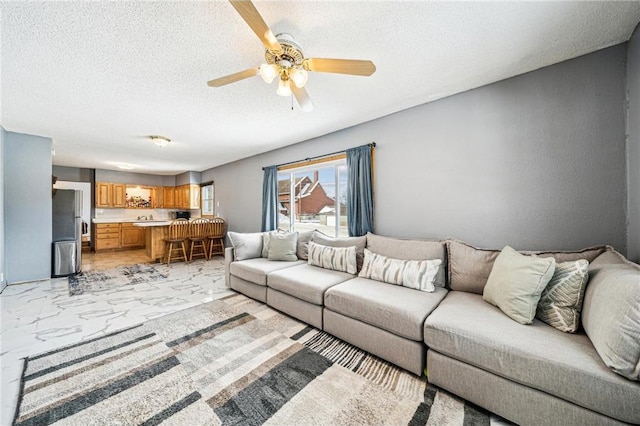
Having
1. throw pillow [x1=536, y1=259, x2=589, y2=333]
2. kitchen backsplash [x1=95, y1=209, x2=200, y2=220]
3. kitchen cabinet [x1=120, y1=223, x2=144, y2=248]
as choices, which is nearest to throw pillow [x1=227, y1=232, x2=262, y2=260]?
throw pillow [x1=536, y1=259, x2=589, y2=333]

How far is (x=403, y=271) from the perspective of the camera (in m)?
2.27

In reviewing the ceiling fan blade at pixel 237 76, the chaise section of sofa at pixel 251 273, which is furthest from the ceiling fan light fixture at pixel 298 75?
the chaise section of sofa at pixel 251 273

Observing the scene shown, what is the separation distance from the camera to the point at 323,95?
257cm

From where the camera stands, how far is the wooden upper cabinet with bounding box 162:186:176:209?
8.04 meters

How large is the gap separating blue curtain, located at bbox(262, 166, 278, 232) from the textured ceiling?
5.26 feet

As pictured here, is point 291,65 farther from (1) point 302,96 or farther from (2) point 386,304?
(2) point 386,304

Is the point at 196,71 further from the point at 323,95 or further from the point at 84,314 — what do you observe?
the point at 84,314

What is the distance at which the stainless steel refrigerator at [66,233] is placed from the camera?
13.3ft

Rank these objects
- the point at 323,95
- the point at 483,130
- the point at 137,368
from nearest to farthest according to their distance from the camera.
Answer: the point at 137,368, the point at 483,130, the point at 323,95

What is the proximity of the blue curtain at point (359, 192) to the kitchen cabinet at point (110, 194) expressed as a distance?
7705 mm

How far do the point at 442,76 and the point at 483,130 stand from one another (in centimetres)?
72

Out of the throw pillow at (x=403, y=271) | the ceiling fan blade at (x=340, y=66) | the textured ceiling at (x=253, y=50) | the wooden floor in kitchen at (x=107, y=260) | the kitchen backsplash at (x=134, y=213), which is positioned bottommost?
the wooden floor in kitchen at (x=107, y=260)

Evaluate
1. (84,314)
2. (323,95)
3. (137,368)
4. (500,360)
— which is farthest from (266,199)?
(500,360)

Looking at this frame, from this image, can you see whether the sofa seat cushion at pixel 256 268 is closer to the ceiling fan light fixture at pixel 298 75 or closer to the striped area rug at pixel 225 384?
the striped area rug at pixel 225 384
